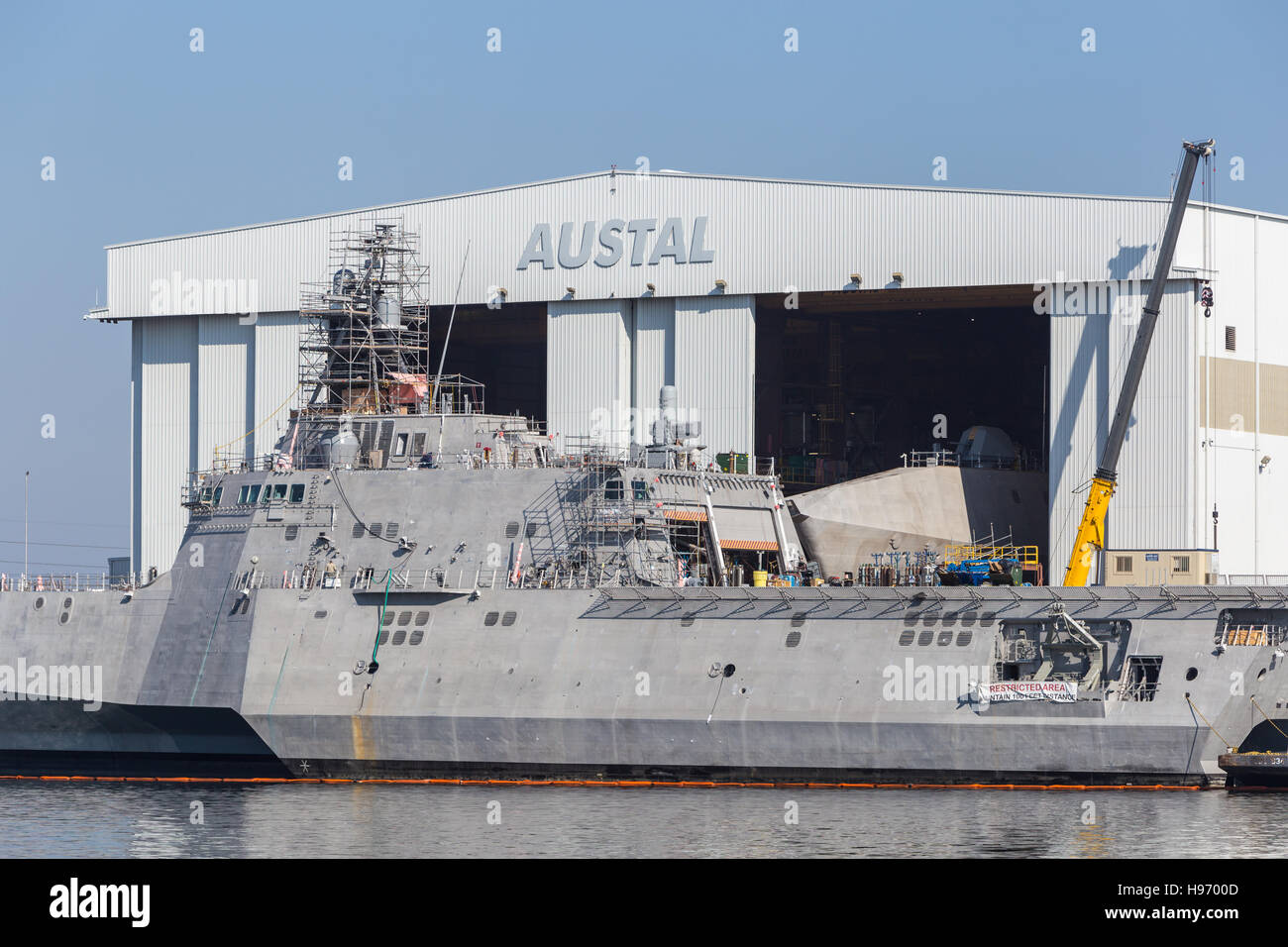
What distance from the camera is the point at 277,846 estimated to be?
108 ft

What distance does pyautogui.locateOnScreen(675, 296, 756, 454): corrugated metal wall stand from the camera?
5753 centimetres

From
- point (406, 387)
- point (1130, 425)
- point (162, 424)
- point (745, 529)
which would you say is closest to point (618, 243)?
point (406, 387)

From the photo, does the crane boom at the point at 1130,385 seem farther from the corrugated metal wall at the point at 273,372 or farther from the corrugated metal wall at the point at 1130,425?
the corrugated metal wall at the point at 273,372

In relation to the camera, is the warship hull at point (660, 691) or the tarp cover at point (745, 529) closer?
the warship hull at point (660, 691)

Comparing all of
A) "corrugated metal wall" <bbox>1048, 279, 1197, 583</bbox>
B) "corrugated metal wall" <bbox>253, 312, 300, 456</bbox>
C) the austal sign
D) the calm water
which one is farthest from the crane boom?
"corrugated metal wall" <bbox>253, 312, 300, 456</bbox>

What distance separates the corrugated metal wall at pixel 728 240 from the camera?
52.9 metres

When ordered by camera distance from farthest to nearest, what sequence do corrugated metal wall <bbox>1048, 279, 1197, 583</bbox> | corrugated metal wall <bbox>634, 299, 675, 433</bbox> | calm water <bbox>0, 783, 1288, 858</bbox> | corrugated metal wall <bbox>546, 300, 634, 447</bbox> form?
corrugated metal wall <bbox>546, 300, 634, 447</bbox> → corrugated metal wall <bbox>634, 299, 675, 433</bbox> → corrugated metal wall <bbox>1048, 279, 1197, 583</bbox> → calm water <bbox>0, 783, 1288, 858</bbox>

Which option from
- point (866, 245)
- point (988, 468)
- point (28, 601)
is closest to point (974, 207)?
point (866, 245)

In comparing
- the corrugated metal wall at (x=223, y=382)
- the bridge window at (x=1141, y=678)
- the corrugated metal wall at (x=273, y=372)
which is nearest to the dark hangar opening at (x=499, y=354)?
Result: the corrugated metal wall at (x=273, y=372)

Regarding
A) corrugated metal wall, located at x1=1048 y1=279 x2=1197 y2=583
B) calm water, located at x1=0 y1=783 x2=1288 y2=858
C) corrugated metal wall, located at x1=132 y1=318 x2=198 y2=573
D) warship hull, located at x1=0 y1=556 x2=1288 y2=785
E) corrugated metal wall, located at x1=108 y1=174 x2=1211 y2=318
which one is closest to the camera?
calm water, located at x1=0 y1=783 x2=1288 y2=858

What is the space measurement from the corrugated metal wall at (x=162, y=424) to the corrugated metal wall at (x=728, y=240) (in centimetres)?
130

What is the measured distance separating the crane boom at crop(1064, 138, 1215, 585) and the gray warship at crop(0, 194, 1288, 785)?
17.5 feet

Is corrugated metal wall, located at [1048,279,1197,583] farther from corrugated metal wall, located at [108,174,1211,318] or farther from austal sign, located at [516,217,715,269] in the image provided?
austal sign, located at [516,217,715,269]
